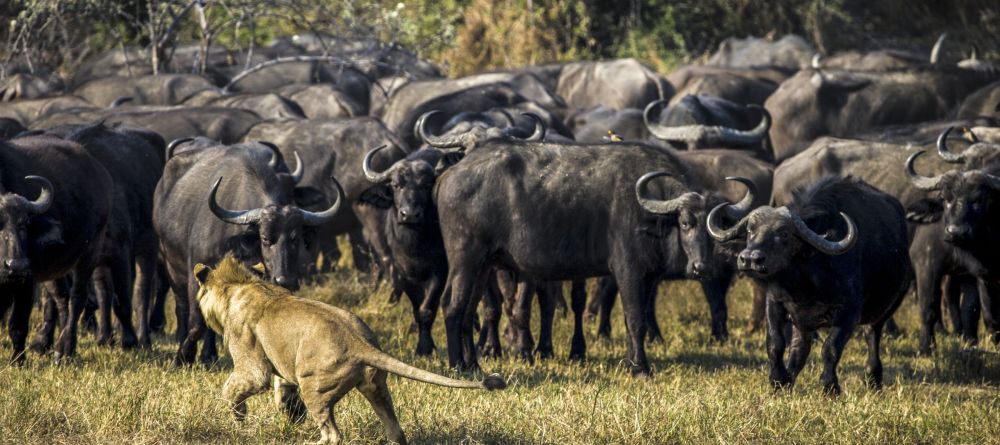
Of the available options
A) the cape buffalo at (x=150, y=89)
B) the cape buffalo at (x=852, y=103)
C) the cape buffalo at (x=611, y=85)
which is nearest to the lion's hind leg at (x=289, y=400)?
the cape buffalo at (x=852, y=103)

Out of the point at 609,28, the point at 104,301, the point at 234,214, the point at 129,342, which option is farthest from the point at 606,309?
the point at 609,28

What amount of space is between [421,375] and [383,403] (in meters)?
0.39

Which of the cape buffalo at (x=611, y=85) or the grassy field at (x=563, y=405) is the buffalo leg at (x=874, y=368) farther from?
the cape buffalo at (x=611, y=85)

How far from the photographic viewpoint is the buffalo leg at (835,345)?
8.45m

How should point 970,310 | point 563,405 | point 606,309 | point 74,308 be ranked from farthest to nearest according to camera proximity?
point 606,309, point 970,310, point 74,308, point 563,405

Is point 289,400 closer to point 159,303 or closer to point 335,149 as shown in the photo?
point 159,303

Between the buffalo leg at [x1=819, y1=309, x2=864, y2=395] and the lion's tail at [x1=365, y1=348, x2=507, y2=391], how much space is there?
3.20 meters

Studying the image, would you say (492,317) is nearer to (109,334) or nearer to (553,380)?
(553,380)

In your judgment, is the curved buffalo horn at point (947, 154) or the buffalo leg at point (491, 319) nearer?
the buffalo leg at point (491, 319)

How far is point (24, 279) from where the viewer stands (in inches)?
342

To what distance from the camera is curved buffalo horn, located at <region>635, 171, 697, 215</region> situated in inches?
368

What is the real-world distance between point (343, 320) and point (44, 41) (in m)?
20.2

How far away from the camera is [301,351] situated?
624 cm

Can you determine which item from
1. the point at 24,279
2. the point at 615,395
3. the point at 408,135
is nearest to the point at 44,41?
the point at 408,135
